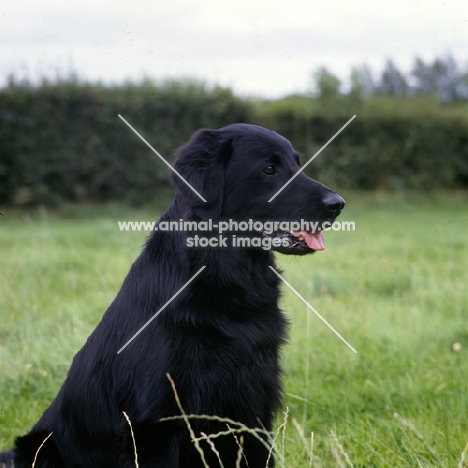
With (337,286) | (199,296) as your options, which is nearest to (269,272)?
(199,296)

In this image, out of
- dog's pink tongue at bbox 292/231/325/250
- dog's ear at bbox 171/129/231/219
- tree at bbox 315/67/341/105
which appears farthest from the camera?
tree at bbox 315/67/341/105

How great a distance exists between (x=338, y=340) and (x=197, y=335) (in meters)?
2.05

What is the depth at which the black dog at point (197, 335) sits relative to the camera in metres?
2.43

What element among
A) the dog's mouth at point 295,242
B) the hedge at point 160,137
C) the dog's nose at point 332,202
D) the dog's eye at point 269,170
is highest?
the hedge at point 160,137

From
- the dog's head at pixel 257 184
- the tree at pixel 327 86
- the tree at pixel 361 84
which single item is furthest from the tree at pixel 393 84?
the dog's head at pixel 257 184

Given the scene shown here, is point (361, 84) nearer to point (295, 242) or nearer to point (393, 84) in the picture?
point (393, 84)

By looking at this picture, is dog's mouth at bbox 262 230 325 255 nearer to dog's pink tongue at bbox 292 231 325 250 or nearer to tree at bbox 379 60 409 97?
dog's pink tongue at bbox 292 231 325 250

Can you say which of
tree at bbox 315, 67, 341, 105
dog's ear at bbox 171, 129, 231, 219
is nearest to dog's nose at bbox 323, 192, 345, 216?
dog's ear at bbox 171, 129, 231, 219

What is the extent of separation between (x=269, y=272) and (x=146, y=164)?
10333 mm

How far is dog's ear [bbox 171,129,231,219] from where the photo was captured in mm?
2613

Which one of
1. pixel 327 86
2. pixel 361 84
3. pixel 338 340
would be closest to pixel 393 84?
pixel 361 84

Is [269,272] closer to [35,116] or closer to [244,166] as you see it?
[244,166]

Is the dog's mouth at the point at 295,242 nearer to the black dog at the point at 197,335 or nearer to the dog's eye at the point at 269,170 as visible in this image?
the black dog at the point at 197,335

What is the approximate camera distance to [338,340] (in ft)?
14.1
